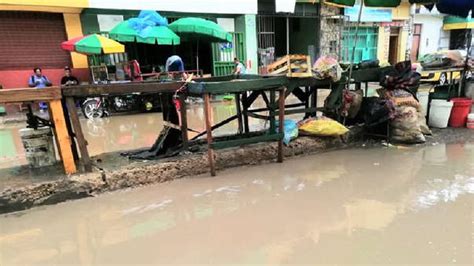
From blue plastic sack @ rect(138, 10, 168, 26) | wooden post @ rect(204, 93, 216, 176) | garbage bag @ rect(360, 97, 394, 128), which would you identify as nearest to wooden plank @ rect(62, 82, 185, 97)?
wooden post @ rect(204, 93, 216, 176)

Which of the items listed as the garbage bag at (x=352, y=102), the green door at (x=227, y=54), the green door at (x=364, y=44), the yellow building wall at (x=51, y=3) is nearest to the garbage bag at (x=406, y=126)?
the garbage bag at (x=352, y=102)

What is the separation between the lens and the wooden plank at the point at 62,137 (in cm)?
410

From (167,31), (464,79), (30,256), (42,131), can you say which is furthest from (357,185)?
(167,31)

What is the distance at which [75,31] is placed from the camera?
12.0 metres

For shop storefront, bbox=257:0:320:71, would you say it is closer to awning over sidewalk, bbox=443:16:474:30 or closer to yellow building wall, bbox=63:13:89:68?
yellow building wall, bbox=63:13:89:68

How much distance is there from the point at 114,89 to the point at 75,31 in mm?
9146

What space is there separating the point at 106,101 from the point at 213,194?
25.9ft

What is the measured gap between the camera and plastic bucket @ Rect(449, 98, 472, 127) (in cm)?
694

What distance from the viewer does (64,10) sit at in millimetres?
11594

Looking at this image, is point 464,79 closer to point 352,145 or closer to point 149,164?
point 352,145

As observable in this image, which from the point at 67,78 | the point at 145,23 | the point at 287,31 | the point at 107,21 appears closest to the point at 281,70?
the point at 145,23

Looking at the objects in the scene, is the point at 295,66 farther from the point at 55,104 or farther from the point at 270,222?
the point at 55,104

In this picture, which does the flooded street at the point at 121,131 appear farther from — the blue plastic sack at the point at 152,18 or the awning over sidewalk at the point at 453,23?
the awning over sidewalk at the point at 453,23

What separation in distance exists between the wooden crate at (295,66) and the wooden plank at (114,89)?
1.78 metres
